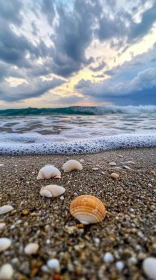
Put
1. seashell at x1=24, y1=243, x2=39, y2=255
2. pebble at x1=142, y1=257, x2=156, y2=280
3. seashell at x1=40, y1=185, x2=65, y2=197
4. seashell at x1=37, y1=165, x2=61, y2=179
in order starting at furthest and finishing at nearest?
seashell at x1=37, y1=165, x2=61, y2=179 < seashell at x1=40, y1=185, x2=65, y2=197 < seashell at x1=24, y1=243, x2=39, y2=255 < pebble at x1=142, y1=257, x2=156, y2=280

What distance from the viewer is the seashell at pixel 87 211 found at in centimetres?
108

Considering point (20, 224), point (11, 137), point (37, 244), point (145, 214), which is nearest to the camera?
point (37, 244)

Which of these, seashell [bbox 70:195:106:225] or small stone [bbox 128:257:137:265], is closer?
small stone [bbox 128:257:137:265]

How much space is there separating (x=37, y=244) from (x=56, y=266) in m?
0.18

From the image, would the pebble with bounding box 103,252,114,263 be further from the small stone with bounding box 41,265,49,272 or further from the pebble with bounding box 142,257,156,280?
the small stone with bounding box 41,265,49,272

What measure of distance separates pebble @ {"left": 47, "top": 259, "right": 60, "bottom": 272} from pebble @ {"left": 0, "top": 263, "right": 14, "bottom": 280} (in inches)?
7.1

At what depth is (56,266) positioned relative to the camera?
30.4 inches

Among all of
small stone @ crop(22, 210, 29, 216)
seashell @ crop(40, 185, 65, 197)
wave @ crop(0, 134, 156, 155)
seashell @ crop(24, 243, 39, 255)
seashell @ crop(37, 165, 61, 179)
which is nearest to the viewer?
seashell @ crop(24, 243, 39, 255)

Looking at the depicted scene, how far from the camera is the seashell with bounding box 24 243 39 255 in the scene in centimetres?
85

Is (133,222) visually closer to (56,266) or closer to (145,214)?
(145,214)

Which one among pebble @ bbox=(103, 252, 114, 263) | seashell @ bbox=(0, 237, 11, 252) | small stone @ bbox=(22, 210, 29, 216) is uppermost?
seashell @ bbox=(0, 237, 11, 252)

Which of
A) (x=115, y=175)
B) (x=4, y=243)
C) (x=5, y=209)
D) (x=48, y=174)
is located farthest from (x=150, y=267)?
(x=48, y=174)

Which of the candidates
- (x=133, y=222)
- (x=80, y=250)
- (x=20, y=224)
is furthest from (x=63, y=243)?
(x=133, y=222)

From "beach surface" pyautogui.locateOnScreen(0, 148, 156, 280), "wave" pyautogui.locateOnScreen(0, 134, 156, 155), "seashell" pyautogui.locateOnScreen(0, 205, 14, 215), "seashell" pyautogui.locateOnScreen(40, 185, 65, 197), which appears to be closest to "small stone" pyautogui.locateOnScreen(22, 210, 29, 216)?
"beach surface" pyautogui.locateOnScreen(0, 148, 156, 280)
